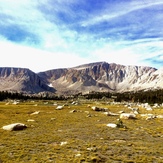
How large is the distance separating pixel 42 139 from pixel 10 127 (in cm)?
867

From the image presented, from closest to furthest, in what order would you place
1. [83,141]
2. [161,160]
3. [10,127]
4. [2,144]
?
[161,160] → [2,144] → [83,141] → [10,127]

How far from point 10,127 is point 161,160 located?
78.5 ft

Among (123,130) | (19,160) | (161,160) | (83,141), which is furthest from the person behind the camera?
(123,130)

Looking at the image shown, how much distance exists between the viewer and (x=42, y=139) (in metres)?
29.1

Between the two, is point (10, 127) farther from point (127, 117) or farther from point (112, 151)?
point (127, 117)

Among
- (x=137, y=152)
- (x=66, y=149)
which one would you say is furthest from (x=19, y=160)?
→ (x=137, y=152)

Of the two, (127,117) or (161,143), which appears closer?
(161,143)

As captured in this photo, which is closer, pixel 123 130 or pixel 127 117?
pixel 123 130

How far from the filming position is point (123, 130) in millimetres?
38250

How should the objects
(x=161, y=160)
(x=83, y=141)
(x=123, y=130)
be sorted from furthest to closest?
(x=123, y=130) < (x=83, y=141) < (x=161, y=160)

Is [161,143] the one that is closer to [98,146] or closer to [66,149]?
[98,146]

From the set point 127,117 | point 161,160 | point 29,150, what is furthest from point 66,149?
point 127,117

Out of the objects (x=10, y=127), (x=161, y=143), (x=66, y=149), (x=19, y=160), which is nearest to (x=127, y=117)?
(x=161, y=143)

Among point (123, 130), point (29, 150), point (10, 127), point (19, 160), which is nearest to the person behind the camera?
point (19, 160)
